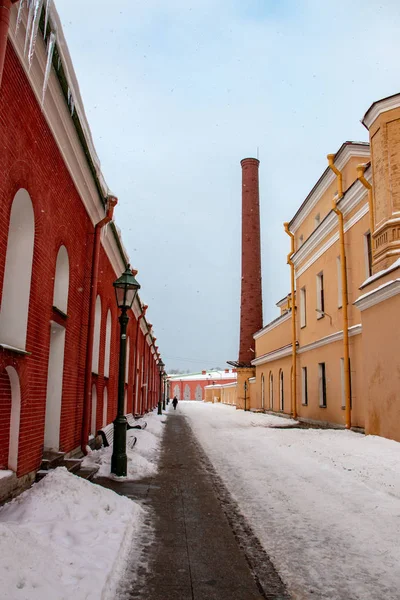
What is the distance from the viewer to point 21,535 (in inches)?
143

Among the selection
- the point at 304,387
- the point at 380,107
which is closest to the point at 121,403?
the point at 380,107

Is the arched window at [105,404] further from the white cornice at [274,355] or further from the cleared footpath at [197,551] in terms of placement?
the white cornice at [274,355]

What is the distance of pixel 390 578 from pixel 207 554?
1.47 m

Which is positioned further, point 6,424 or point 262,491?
point 262,491

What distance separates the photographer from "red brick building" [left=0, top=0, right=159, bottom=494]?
506 centimetres

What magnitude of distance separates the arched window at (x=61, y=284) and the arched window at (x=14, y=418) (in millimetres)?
2462

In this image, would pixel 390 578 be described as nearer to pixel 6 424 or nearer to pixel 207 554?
pixel 207 554

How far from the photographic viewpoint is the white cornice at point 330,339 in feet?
50.0

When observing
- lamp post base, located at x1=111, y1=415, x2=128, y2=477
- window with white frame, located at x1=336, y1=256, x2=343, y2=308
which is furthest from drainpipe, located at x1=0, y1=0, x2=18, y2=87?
window with white frame, located at x1=336, y1=256, x2=343, y2=308

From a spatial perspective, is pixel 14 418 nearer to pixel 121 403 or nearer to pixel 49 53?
pixel 121 403

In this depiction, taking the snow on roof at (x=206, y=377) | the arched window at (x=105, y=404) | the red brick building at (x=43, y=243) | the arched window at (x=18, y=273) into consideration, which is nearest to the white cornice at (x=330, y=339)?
the arched window at (x=105, y=404)

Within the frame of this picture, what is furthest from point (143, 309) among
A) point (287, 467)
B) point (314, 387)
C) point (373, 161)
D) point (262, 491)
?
point (262, 491)

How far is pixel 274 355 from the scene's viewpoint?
27.4 meters

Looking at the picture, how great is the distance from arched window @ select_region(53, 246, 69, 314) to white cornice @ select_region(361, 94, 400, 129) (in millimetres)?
9119
